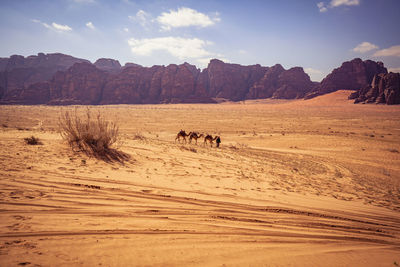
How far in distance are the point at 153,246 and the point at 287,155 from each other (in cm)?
1088

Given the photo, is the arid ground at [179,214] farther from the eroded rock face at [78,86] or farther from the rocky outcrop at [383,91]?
the eroded rock face at [78,86]

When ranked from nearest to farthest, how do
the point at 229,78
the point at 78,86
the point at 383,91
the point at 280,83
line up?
1. the point at 383,91
2. the point at 78,86
3. the point at 280,83
4. the point at 229,78

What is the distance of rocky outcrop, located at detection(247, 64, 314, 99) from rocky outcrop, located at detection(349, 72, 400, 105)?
96.0 ft

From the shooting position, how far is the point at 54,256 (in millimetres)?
2439

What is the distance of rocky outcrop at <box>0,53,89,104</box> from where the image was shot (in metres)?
75.4

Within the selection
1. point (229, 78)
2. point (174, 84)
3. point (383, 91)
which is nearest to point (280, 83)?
point (229, 78)

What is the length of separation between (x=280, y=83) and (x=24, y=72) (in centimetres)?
12088

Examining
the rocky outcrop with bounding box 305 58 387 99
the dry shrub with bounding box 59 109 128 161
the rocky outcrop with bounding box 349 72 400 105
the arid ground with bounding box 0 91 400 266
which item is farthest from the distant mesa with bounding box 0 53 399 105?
the dry shrub with bounding box 59 109 128 161

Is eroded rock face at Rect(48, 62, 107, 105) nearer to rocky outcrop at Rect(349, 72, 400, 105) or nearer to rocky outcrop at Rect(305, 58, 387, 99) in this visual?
rocky outcrop at Rect(305, 58, 387, 99)

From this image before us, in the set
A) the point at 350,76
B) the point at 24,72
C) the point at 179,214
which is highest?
the point at 24,72

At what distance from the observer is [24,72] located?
101375 millimetres

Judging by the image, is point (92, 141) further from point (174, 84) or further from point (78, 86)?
point (78, 86)

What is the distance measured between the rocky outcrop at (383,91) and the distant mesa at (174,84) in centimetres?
24

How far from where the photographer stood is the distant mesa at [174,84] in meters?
76.1
